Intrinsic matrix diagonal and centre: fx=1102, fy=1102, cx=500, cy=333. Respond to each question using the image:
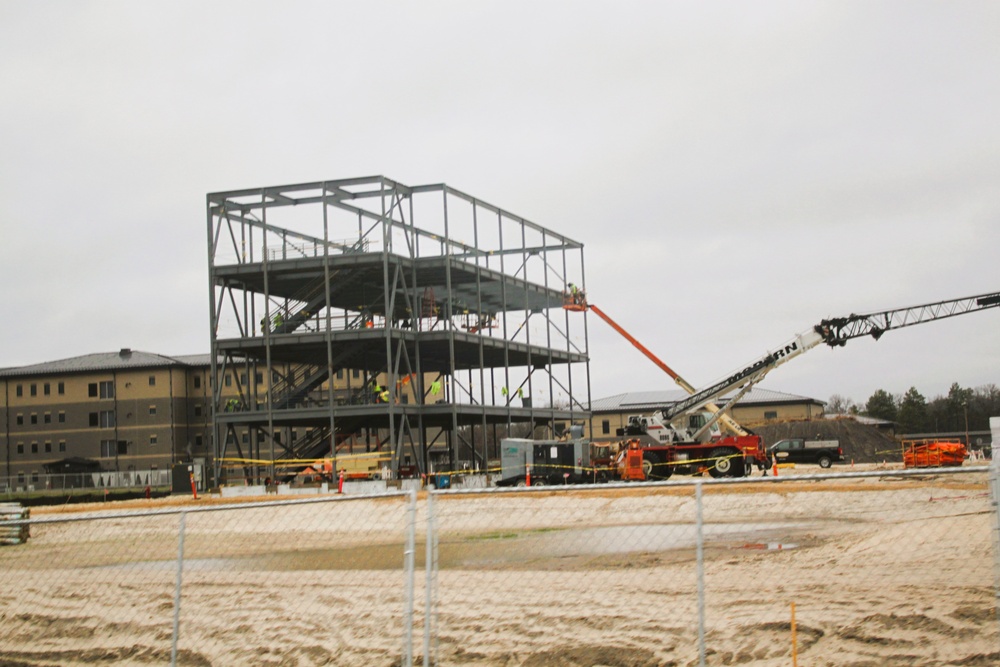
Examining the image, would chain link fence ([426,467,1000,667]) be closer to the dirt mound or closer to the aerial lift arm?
the aerial lift arm

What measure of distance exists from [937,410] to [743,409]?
42822 millimetres

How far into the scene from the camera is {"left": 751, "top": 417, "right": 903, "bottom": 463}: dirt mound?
294 feet

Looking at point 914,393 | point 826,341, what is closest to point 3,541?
point 826,341

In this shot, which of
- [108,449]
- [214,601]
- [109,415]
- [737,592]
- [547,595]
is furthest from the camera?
[109,415]

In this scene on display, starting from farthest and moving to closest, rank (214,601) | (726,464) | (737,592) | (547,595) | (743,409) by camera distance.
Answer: (743,409) → (726,464) → (214,601) → (547,595) → (737,592)

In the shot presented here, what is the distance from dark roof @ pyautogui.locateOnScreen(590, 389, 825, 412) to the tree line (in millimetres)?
20593

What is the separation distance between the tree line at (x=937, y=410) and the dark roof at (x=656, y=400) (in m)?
20.6

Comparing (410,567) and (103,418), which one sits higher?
(103,418)

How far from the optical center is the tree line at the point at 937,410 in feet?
447

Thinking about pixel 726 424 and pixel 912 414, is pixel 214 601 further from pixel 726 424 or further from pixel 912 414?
pixel 912 414

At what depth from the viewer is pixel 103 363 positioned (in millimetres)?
94812

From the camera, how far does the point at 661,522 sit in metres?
24.9

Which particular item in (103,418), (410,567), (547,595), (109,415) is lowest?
(547,595)

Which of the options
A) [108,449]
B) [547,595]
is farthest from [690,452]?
[108,449]
